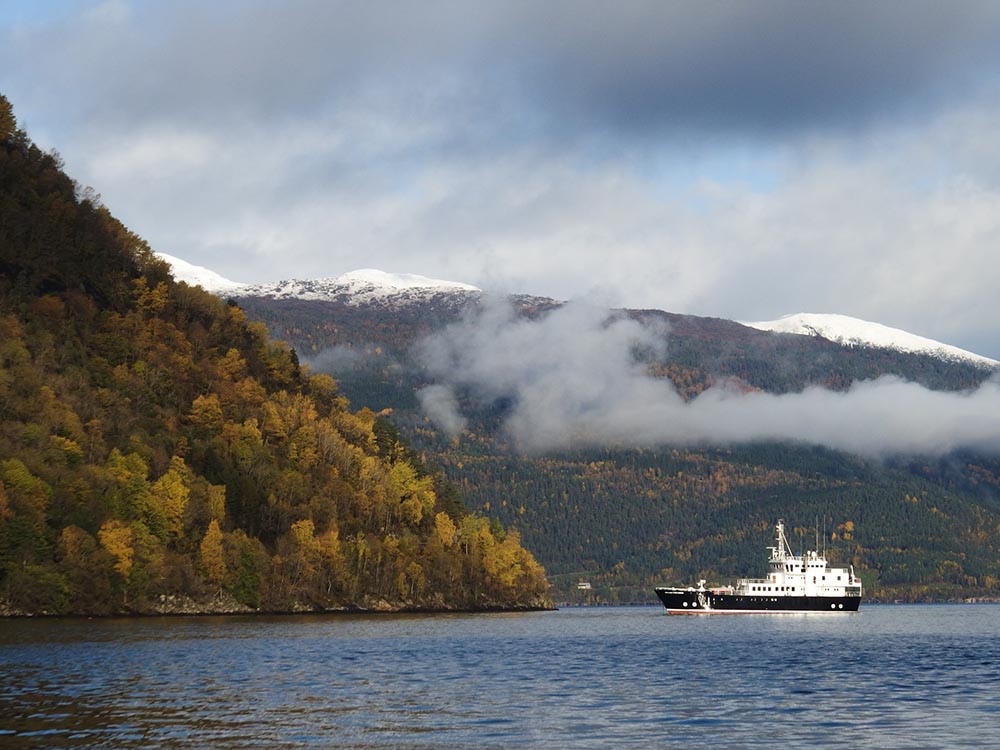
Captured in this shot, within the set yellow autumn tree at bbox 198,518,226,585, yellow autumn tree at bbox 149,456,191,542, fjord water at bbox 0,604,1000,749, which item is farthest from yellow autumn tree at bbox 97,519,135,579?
fjord water at bbox 0,604,1000,749

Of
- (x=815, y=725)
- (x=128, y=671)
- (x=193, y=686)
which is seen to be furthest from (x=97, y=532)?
(x=815, y=725)

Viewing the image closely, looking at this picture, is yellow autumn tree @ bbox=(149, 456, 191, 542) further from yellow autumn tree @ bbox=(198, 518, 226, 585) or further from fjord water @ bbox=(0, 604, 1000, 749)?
fjord water @ bbox=(0, 604, 1000, 749)

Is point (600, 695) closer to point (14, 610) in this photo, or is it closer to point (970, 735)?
point (970, 735)

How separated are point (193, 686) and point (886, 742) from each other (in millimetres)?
43305

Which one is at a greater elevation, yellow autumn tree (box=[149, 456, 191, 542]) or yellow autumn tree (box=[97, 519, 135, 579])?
yellow autumn tree (box=[149, 456, 191, 542])

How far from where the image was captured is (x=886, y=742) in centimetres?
6188

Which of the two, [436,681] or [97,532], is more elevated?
[97,532]

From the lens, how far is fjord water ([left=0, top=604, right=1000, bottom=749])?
63656 mm

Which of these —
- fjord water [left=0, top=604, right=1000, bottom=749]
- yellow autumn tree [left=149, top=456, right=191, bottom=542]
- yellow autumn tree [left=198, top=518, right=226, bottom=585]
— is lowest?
fjord water [left=0, top=604, right=1000, bottom=749]

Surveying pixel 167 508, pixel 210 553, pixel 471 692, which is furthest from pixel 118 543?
pixel 471 692

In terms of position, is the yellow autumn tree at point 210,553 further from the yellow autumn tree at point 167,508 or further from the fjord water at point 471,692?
the fjord water at point 471,692

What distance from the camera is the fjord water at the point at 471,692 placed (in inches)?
2506

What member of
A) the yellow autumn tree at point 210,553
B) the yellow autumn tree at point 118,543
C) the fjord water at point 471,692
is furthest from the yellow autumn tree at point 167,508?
the fjord water at point 471,692

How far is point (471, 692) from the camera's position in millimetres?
84812
